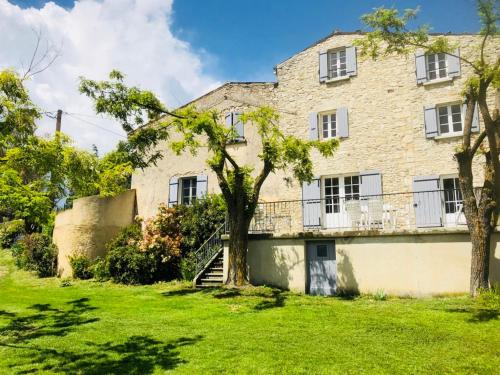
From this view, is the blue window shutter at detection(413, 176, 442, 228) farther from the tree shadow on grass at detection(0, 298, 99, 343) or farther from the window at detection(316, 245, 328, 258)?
the tree shadow on grass at detection(0, 298, 99, 343)

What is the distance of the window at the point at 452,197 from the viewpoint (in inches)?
498

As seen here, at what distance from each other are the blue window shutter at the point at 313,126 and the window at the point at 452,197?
16.1ft

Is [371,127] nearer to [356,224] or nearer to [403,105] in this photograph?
[403,105]

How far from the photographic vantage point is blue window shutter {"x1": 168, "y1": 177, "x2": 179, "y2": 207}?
56.6 ft

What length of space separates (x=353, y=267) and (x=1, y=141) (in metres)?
9.18

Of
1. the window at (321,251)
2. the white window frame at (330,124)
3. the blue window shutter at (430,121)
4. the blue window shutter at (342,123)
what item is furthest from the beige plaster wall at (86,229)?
the blue window shutter at (430,121)

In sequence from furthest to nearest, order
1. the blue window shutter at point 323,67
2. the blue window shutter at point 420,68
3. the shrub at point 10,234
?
the shrub at point 10,234 < the blue window shutter at point 323,67 < the blue window shutter at point 420,68

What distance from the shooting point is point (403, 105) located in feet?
48.3

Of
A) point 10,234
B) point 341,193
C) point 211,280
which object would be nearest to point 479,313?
point 341,193

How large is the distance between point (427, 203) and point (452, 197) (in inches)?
36.5

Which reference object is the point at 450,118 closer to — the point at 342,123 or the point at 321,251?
→ the point at 342,123

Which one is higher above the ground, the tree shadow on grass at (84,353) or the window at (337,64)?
the window at (337,64)

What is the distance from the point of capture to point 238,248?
38.8 ft

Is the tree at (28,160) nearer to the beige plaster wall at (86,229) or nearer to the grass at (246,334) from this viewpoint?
the grass at (246,334)
